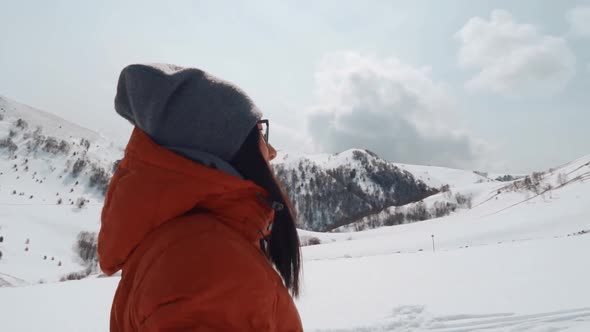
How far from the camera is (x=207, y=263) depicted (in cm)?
82

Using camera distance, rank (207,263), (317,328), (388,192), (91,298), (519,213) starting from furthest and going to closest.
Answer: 1. (388,192)
2. (519,213)
3. (91,298)
4. (317,328)
5. (207,263)

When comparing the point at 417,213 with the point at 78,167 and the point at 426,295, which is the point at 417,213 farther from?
the point at 426,295

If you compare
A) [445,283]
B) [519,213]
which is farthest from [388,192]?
[445,283]

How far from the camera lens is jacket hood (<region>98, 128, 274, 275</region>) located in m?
0.95

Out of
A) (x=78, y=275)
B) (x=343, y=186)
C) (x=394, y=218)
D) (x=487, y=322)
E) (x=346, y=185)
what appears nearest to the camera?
(x=487, y=322)

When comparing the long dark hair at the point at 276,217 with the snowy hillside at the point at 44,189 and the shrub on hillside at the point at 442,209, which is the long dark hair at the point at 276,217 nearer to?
the snowy hillside at the point at 44,189

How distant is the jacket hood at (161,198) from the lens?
3.11 ft

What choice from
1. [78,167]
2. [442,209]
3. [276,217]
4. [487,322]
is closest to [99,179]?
[78,167]

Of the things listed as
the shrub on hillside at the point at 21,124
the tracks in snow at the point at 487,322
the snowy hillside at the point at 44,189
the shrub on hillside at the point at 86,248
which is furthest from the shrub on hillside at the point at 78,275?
the shrub on hillside at the point at 21,124

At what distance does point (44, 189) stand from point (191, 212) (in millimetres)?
57669

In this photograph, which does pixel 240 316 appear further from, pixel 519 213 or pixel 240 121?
pixel 519 213

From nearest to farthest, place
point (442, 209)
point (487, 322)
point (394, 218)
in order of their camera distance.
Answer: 1. point (487, 322)
2. point (394, 218)
3. point (442, 209)

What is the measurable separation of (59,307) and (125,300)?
8008 mm

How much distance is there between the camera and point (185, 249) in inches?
32.8
